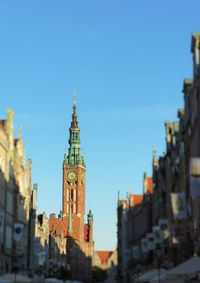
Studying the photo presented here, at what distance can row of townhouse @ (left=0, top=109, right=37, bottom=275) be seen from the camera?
61688 millimetres

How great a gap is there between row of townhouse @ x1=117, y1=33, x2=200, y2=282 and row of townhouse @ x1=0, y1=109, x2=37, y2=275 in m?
13.5

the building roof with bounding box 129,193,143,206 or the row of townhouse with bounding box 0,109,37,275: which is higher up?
the building roof with bounding box 129,193,143,206

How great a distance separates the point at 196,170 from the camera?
25.1 m

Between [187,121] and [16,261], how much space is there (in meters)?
27.6

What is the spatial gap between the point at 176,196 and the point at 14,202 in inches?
1205

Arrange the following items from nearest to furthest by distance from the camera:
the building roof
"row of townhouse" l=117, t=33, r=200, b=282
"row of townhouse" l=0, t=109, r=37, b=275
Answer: "row of townhouse" l=117, t=33, r=200, b=282
"row of townhouse" l=0, t=109, r=37, b=275
the building roof

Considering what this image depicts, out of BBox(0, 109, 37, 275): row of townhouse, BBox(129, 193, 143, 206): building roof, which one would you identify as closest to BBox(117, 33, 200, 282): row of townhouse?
BBox(129, 193, 143, 206): building roof

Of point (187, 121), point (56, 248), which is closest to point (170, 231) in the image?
point (187, 121)

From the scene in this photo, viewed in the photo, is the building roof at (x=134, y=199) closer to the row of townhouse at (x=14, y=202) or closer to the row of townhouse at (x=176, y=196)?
the row of townhouse at (x=176, y=196)

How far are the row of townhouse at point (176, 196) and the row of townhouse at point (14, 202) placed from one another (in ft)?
44.2

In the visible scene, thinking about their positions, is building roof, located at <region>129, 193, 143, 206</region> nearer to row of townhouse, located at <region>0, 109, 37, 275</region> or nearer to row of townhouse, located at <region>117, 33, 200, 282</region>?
row of townhouse, located at <region>117, 33, 200, 282</region>

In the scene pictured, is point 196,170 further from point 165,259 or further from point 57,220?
point 57,220

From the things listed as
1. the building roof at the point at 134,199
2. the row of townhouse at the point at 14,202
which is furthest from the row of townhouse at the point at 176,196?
the row of townhouse at the point at 14,202

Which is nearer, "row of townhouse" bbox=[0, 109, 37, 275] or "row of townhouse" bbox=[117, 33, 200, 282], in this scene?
"row of townhouse" bbox=[117, 33, 200, 282]
